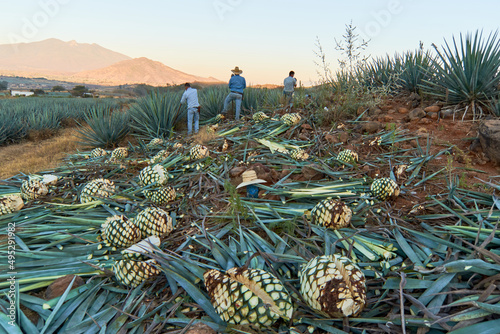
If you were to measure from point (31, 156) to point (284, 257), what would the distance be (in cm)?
694

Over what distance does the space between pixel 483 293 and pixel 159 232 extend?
6.35ft

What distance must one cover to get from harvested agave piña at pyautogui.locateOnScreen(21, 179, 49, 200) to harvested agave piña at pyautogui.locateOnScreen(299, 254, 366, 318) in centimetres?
335

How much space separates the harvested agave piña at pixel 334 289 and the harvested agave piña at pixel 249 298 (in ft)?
0.41

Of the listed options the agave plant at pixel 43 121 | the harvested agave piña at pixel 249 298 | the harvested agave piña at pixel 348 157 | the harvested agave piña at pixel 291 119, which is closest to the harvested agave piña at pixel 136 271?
the harvested agave piña at pixel 249 298

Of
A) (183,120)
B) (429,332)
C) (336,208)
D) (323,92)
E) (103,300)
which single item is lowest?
(103,300)

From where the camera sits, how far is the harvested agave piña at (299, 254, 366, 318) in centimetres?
124

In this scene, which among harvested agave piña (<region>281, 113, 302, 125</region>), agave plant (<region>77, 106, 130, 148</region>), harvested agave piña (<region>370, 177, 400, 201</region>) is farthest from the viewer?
agave plant (<region>77, 106, 130, 148</region>)

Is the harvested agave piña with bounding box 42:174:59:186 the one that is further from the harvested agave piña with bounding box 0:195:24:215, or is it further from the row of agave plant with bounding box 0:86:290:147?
the row of agave plant with bounding box 0:86:290:147

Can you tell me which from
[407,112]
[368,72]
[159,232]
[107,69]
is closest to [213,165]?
[159,232]

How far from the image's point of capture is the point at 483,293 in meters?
1.22

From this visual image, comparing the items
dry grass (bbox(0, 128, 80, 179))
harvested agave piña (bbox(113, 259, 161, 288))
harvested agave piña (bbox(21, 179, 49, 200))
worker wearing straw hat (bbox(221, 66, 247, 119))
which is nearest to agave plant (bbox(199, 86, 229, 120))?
worker wearing straw hat (bbox(221, 66, 247, 119))

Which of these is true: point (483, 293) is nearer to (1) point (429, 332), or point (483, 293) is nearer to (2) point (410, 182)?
(1) point (429, 332)

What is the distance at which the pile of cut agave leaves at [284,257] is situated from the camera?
4.18 ft

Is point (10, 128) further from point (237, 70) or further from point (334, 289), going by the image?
point (334, 289)
